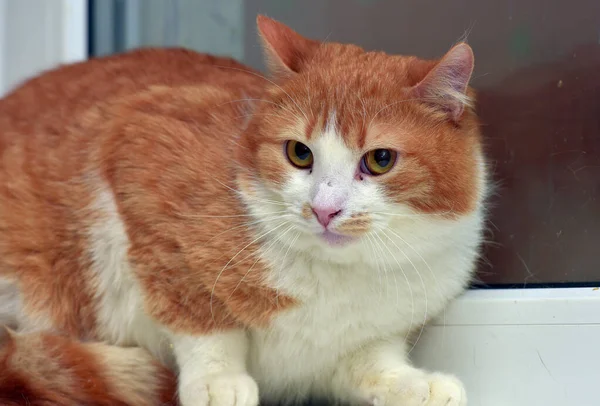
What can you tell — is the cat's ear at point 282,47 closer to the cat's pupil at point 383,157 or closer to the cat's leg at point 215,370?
the cat's pupil at point 383,157

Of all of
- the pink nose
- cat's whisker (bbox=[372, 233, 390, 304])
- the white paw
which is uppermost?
the pink nose

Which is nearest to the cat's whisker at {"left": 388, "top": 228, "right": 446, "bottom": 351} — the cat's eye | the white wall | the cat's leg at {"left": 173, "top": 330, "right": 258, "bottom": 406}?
the cat's eye

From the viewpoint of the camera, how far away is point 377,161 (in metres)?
1.38

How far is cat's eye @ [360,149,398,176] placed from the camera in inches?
54.2

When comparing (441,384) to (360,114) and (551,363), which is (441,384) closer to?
(551,363)

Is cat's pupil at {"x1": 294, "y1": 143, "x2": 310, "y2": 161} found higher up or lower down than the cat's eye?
lower down

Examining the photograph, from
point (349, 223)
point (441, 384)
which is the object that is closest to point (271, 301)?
point (349, 223)

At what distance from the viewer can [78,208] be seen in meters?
1.66

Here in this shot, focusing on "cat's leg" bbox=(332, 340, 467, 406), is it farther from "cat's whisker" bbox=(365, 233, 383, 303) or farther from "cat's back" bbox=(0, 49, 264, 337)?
"cat's back" bbox=(0, 49, 264, 337)

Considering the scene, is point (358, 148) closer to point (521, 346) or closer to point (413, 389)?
point (413, 389)

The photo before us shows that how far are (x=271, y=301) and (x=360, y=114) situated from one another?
425 millimetres

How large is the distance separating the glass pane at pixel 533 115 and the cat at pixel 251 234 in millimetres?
259

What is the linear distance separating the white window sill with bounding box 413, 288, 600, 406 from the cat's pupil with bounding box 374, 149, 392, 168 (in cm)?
49

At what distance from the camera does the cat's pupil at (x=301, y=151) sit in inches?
57.1
